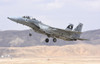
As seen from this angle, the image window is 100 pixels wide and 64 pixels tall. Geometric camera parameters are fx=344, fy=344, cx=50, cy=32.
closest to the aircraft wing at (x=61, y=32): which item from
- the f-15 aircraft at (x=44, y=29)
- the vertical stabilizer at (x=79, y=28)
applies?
the f-15 aircraft at (x=44, y=29)

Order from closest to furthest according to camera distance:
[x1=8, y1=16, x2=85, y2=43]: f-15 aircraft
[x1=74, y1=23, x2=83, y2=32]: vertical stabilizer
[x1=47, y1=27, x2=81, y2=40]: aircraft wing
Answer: [x1=8, y1=16, x2=85, y2=43]: f-15 aircraft
[x1=47, y1=27, x2=81, y2=40]: aircraft wing
[x1=74, y1=23, x2=83, y2=32]: vertical stabilizer

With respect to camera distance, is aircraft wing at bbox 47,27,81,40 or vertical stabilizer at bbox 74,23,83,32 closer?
aircraft wing at bbox 47,27,81,40

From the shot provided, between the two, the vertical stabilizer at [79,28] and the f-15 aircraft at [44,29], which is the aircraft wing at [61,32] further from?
the vertical stabilizer at [79,28]

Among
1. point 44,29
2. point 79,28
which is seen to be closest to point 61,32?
point 44,29

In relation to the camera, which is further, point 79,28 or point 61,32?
point 79,28

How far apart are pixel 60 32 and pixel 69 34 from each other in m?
2.73

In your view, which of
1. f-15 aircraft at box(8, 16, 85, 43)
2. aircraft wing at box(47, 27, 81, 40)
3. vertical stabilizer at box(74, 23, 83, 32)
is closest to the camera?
f-15 aircraft at box(8, 16, 85, 43)

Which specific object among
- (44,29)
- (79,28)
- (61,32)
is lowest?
(79,28)

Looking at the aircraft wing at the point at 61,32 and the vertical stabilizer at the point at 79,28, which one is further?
the vertical stabilizer at the point at 79,28

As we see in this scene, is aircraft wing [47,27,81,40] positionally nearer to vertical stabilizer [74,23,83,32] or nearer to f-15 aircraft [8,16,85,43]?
f-15 aircraft [8,16,85,43]

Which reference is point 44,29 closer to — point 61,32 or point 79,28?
point 61,32

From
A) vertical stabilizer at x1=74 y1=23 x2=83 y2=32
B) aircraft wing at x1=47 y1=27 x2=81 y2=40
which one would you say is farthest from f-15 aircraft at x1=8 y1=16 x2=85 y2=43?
vertical stabilizer at x1=74 y1=23 x2=83 y2=32

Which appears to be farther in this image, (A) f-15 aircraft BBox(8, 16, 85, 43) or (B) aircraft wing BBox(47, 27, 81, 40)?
(B) aircraft wing BBox(47, 27, 81, 40)

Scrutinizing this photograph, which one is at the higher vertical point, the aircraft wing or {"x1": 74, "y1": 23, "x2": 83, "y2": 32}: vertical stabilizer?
the aircraft wing
